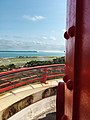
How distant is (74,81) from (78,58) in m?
0.14

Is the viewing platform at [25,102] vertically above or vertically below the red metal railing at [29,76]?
below

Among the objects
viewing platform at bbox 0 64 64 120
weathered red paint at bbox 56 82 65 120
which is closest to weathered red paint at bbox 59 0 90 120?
weathered red paint at bbox 56 82 65 120

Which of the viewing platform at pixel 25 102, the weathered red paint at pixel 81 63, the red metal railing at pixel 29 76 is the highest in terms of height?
the weathered red paint at pixel 81 63

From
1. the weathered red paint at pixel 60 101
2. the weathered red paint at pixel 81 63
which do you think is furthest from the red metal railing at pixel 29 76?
the weathered red paint at pixel 81 63

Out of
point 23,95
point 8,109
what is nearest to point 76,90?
point 8,109

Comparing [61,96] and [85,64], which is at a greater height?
[85,64]

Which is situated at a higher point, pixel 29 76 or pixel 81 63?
pixel 81 63

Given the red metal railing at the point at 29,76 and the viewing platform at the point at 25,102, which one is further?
the red metal railing at the point at 29,76

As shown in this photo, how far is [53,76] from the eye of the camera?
580cm

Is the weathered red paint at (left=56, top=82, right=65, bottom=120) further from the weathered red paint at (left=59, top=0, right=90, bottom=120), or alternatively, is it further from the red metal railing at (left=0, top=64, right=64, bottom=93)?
the red metal railing at (left=0, top=64, right=64, bottom=93)

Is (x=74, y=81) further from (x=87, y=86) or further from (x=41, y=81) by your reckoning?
(x=41, y=81)

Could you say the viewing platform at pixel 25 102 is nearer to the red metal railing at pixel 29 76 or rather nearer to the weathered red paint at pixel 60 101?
the red metal railing at pixel 29 76

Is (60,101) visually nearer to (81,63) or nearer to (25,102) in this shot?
(81,63)

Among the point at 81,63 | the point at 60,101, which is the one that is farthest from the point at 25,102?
the point at 81,63
